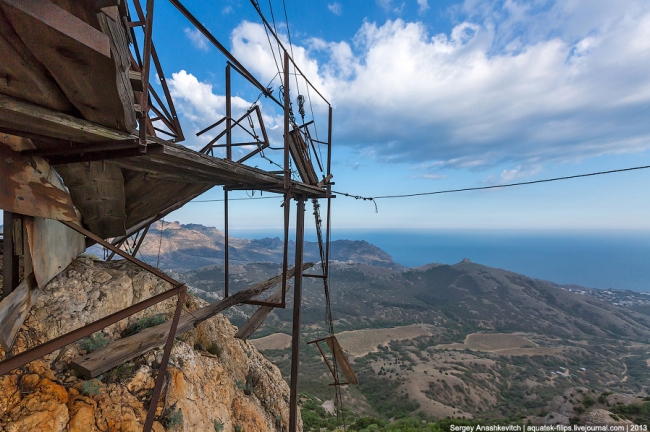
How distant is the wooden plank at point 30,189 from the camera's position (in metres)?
2.61

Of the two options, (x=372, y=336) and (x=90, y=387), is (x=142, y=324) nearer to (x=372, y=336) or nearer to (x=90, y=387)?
(x=90, y=387)

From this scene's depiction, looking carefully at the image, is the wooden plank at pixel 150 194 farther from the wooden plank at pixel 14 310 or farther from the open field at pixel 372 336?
the open field at pixel 372 336

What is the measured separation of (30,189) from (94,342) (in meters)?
3.12

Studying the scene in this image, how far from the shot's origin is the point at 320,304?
325 feet

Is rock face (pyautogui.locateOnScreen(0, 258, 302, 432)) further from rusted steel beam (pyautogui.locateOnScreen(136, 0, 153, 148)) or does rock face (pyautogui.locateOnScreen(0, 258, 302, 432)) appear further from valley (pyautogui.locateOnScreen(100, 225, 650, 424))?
valley (pyautogui.locateOnScreen(100, 225, 650, 424))

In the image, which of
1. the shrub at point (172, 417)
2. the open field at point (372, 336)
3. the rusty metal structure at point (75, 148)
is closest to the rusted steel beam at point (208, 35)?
the rusty metal structure at point (75, 148)

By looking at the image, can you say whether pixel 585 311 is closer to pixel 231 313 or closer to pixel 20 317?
pixel 231 313

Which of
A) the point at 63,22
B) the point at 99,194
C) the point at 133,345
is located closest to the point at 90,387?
the point at 133,345

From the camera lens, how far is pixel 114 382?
4320 millimetres

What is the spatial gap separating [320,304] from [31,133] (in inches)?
4010

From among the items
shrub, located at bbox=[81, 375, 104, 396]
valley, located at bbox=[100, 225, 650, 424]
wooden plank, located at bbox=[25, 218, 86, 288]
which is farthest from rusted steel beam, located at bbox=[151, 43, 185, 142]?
valley, located at bbox=[100, 225, 650, 424]

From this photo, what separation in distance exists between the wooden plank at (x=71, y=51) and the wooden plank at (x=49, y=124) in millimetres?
122

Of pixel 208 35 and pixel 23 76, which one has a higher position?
pixel 208 35

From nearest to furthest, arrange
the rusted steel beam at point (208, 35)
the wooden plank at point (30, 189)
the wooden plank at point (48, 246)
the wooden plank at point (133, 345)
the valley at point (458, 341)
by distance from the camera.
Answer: the wooden plank at point (30, 189), the rusted steel beam at point (208, 35), the wooden plank at point (48, 246), the wooden plank at point (133, 345), the valley at point (458, 341)
